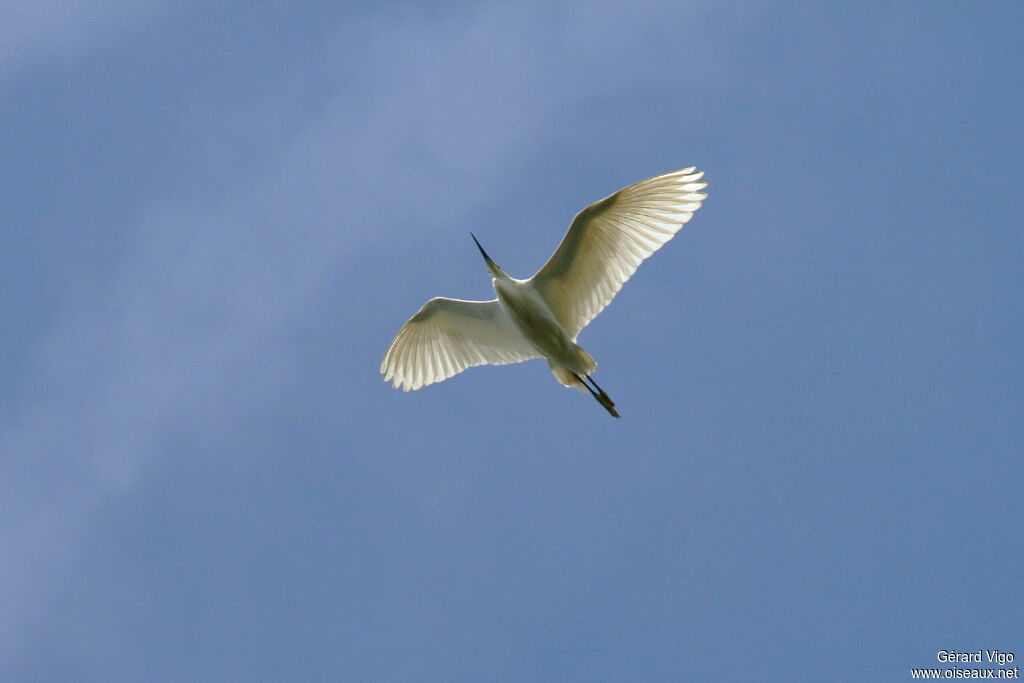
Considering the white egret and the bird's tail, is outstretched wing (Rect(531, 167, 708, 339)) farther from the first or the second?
the bird's tail

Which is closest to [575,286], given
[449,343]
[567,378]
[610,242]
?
[610,242]

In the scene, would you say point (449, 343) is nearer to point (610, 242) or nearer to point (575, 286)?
point (575, 286)

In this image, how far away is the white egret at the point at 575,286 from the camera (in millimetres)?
13617

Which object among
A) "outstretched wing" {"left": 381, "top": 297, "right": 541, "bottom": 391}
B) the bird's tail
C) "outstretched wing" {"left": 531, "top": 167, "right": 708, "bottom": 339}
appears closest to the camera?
"outstretched wing" {"left": 531, "top": 167, "right": 708, "bottom": 339}

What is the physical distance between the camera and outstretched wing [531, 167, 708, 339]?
44.5 ft

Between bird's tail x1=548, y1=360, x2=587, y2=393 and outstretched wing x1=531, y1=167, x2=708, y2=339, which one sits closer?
outstretched wing x1=531, y1=167, x2=708, y2=339

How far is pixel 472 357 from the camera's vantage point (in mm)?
16016

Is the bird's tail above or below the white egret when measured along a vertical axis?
below

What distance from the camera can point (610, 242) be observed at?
14.0 m

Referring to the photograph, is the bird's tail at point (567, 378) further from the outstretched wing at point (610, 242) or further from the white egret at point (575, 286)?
the outstretched wing at point (610, 242)

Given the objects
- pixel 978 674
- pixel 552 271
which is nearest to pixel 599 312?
pixel 552 271

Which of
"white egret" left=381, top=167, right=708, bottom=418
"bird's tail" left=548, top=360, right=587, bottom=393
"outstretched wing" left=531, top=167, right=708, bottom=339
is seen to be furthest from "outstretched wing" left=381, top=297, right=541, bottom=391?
"outstretched wing" left=531, top=167, right=708, bottom=339

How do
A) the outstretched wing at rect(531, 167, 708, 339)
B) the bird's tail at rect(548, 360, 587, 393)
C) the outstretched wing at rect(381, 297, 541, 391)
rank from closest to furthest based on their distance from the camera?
the outstretched wing at rect(531, 167, 708, 339)
the bird's tail at rect(548, 360, 587, 393)
the outstretched wing at rect(381, 297, 541, 391)

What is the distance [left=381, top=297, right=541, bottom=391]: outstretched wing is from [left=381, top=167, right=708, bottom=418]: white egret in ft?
0.06
